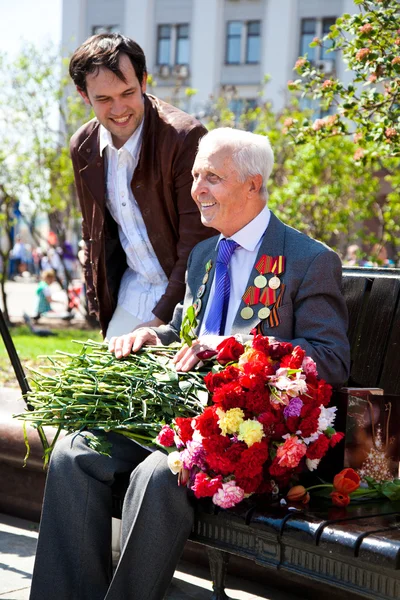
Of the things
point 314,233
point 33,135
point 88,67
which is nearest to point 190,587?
point 88,67

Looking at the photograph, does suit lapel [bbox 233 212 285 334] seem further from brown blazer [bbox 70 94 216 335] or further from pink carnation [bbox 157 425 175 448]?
brown blazer [bbox 70 94 216 335]

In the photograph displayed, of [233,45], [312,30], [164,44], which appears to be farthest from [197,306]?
[164,44]

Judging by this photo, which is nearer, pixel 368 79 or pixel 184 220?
pixel 184 220

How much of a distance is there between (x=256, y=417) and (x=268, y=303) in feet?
1.75

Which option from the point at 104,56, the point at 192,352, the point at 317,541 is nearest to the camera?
the point at 317,541

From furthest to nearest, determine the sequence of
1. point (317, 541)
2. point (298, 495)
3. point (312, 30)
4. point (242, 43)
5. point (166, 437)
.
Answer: point (242, 43) < point (312, 30) < point (166, 437) < point (298, 495) < point (317, 541)

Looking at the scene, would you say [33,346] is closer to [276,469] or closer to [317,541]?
[276,469]

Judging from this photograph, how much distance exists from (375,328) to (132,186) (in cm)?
123

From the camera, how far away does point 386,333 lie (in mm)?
3744

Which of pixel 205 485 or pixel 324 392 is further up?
pixel 324 392

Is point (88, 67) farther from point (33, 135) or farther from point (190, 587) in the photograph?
point (33, 135)

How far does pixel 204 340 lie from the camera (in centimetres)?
323

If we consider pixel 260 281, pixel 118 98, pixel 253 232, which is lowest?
pixel 260 281

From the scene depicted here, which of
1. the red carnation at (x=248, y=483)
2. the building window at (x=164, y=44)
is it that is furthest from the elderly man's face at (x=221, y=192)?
the building window at (x=164, y=44)
